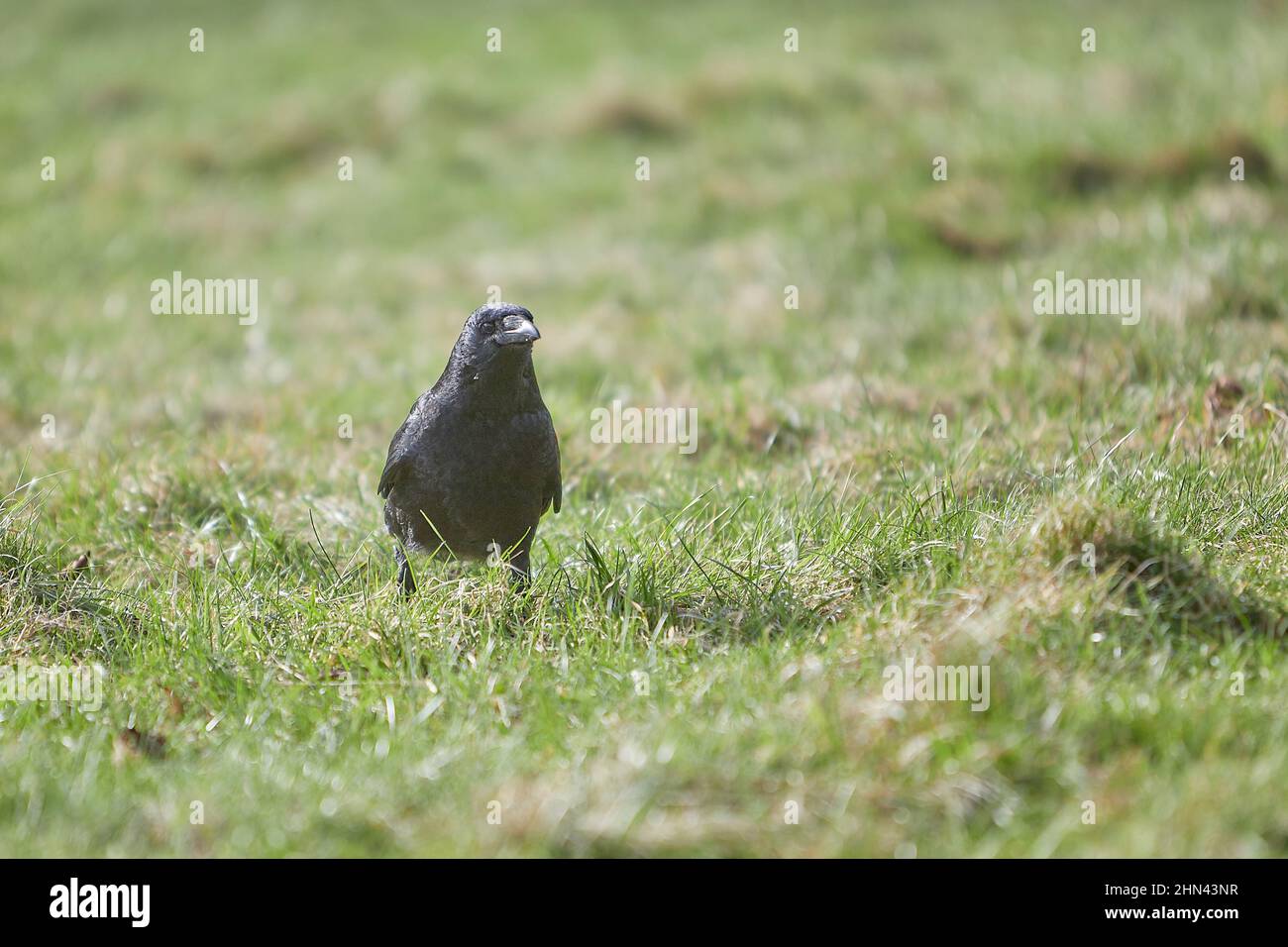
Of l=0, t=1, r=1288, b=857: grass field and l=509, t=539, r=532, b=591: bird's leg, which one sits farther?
l=509, t=539, r=532, b=591: bird's leg

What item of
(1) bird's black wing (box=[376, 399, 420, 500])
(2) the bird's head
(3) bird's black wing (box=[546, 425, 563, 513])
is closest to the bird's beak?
(2) the bird's head

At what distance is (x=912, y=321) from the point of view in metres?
7.02

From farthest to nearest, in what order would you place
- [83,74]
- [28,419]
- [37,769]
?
[83,74] → [28,419] → [37,769]

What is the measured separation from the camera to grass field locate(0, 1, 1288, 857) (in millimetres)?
2938

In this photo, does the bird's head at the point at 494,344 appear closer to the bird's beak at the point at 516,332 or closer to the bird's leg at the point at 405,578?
the bird's beak at the point at 516,332

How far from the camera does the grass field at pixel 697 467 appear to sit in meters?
2.94

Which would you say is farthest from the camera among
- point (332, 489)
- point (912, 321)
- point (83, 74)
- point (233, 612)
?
point (83, 74)

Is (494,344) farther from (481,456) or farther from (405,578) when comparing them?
(405,578)

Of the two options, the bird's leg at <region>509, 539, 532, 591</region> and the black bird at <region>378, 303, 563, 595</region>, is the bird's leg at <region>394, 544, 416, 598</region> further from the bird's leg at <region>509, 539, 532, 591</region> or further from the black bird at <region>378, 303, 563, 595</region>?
the bird's leg at <region>509, 539, 532, 591</region>

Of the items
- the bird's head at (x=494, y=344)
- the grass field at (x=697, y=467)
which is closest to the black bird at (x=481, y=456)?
the bird's head at (x=494, y=344)

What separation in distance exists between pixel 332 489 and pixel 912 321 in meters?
3.56
